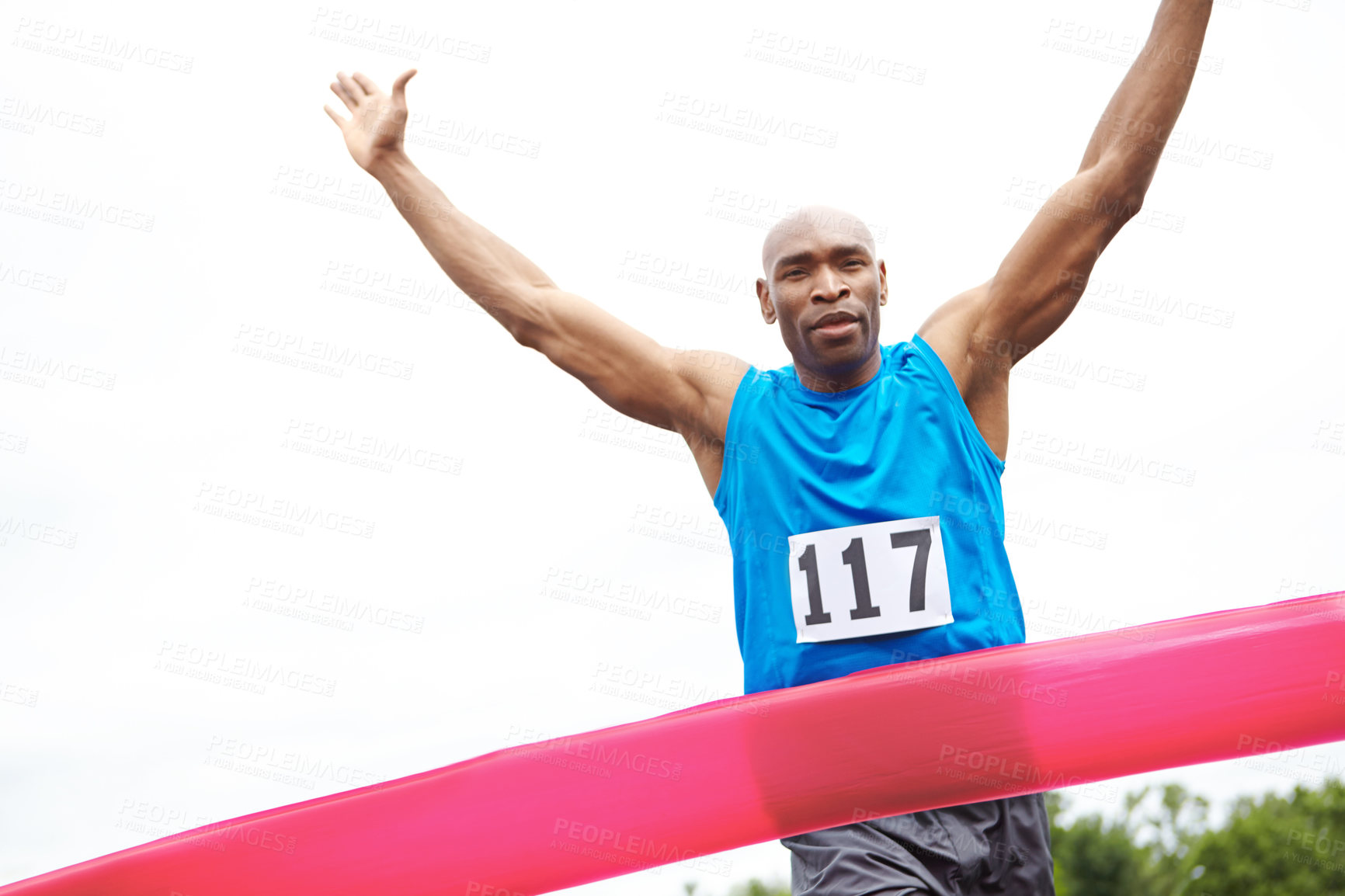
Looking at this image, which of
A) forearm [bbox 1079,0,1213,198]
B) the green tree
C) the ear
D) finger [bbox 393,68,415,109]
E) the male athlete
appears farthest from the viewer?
the green tree

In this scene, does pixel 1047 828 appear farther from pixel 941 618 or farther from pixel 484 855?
pixel 484 855

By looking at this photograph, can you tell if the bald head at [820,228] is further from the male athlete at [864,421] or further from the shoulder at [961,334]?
the shoulder at [961,334]

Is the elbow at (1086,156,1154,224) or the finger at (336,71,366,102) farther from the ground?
the finger at (336,71,366,102)

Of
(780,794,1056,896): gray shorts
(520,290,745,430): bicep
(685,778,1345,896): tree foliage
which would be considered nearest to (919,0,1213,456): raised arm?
(520,290,745,430): bicep

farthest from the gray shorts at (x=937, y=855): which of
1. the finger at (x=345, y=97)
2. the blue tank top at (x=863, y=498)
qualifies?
the finger at (x=345, y=97)

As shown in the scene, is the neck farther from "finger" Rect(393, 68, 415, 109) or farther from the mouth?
"finger" Rect(393, 68, 415, 109)

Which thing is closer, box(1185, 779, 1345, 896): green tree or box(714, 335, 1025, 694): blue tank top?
box(714, 335, 1025, 694): blue tank top

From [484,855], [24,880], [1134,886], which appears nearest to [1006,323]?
[484,855]

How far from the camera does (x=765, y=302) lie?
4332mm

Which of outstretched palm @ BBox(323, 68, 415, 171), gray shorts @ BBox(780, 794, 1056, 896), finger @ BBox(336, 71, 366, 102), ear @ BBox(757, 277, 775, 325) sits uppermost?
finger @ BBox(336, 71, 366, 102)

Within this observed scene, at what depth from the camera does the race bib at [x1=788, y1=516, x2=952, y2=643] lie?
3.34 meters

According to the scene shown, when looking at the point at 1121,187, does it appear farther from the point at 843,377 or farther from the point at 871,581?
the point at 871,581

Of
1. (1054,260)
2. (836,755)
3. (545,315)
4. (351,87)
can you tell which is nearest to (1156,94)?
(1054,260)

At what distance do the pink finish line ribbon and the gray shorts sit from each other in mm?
85
